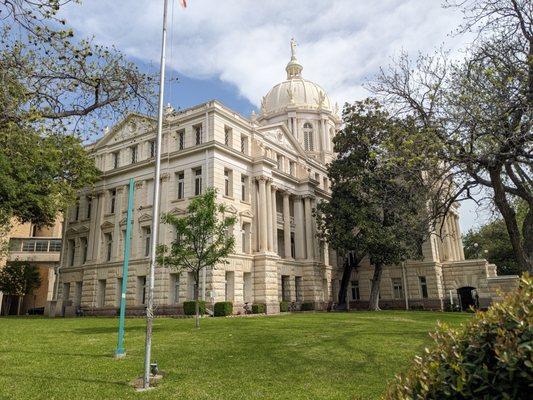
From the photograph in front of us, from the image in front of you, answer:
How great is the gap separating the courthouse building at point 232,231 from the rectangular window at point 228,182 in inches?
3.6

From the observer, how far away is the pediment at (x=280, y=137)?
147 ft

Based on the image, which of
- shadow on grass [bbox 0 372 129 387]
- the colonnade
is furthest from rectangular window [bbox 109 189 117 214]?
shadow on grass [bbox 0 372 129 387]

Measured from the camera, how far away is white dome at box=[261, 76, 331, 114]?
6406cm

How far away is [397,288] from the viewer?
158 ft

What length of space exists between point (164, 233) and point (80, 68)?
2688 centimetres

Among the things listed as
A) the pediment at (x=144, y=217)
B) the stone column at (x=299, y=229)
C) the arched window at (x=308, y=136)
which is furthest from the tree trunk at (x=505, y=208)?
the arched window at (x=308, y=136)

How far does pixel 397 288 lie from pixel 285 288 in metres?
14.9

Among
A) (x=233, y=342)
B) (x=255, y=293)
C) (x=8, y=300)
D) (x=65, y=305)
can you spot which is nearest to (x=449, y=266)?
(x=255, y=293)

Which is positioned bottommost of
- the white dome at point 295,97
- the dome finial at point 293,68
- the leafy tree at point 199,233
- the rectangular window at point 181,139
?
the leafy tree at point 199,233

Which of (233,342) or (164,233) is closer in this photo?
(233,342)

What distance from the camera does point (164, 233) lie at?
122 ft

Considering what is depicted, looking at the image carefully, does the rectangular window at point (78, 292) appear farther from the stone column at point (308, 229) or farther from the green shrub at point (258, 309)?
the stone column at point (308, 229)

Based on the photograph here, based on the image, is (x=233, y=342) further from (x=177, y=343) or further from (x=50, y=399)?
(x=50, y=399)

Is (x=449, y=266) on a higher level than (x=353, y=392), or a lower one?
higher
